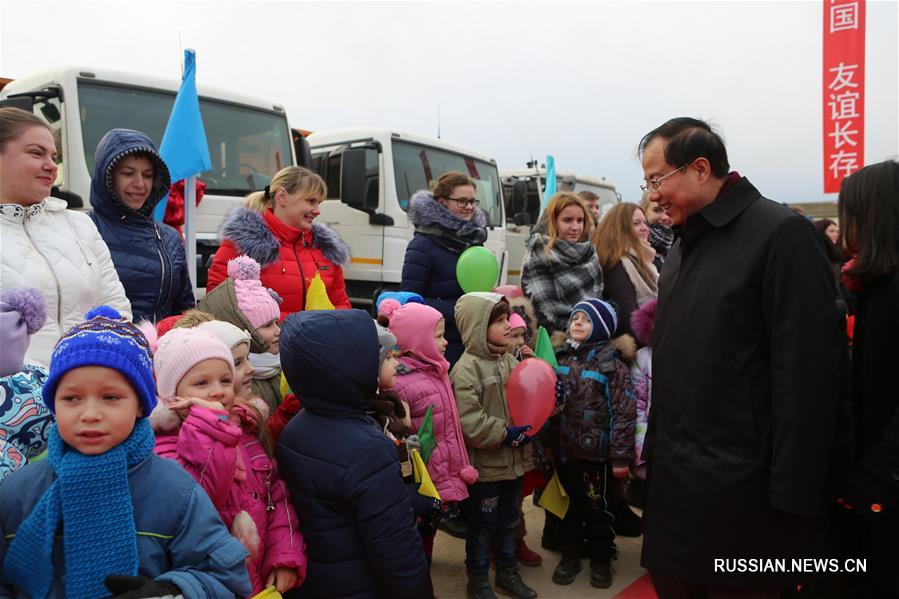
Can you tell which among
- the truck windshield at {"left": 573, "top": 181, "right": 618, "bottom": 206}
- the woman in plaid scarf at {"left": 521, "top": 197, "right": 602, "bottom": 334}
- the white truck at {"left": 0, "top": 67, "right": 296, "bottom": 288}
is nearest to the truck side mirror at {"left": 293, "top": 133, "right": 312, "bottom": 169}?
the white truck at {"left": 0, "top": 67, "right": 296, "bottom": 288}

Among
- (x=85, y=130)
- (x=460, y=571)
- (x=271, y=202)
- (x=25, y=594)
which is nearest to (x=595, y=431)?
(x=460, y=571)

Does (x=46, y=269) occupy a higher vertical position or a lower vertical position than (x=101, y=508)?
higher

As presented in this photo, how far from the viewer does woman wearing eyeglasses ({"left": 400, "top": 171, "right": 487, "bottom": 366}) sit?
3.91 meters

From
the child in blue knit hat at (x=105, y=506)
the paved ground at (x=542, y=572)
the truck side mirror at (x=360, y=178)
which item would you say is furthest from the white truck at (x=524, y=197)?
the child in blue knit hat at (x=105, y=506)

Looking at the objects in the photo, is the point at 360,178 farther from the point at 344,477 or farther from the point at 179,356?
the point at 344,477

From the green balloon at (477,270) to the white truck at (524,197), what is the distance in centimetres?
531

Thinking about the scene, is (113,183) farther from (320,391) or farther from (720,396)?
(720,396)

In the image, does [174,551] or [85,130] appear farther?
[85,130]

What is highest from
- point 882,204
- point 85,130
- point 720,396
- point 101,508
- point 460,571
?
point 85,130

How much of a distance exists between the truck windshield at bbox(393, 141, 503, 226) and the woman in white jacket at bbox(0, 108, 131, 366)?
517 centimetres

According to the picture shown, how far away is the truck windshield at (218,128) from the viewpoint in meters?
5.17

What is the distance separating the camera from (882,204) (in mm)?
2047

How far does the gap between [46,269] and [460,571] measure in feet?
8.02

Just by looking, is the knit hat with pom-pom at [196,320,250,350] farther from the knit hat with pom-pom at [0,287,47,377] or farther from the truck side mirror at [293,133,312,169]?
the truck side mirror at [293,133,312,169]
